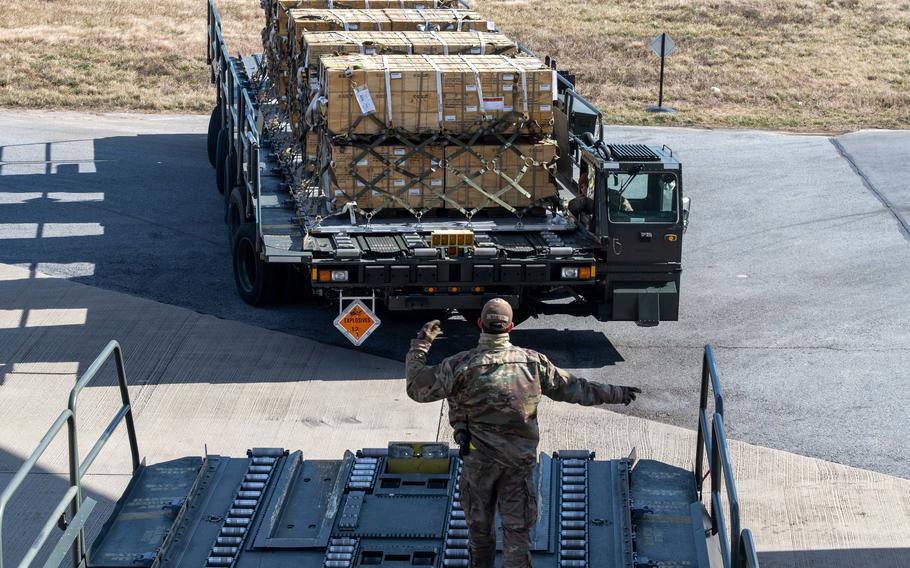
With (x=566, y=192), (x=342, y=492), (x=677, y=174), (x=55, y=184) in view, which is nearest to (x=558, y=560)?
(x=342, y=492)

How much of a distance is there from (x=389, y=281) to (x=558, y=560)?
4.98 m

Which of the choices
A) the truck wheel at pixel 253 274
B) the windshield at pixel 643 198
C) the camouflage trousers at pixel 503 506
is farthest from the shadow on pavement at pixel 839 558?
the truck wheel at pixel 253 274

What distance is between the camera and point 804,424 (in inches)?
428

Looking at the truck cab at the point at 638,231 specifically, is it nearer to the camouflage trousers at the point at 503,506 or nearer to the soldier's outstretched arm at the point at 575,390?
the soldier's outstretched arm at the point at 575,390

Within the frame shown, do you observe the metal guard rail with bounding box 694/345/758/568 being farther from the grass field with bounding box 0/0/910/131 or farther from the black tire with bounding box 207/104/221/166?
the grass field with bounding box 0/0/910/131

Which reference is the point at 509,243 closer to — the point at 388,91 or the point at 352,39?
the point at 388,91

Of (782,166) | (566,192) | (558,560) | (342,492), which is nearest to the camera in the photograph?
(558,560)

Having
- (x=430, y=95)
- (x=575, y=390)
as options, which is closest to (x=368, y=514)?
(x=575, y=390)

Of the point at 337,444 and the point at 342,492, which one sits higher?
the point at 342,492

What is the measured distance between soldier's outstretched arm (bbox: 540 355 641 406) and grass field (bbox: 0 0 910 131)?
18077 mm

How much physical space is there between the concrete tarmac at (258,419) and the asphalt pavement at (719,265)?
450 mm

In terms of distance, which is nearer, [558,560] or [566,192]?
[558,560]

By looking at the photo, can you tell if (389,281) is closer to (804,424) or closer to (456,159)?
(456,159)

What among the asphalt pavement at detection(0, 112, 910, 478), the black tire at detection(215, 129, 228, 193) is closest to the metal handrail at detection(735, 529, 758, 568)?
the asphalt pavement at detection(0, 112, 910, 478)
